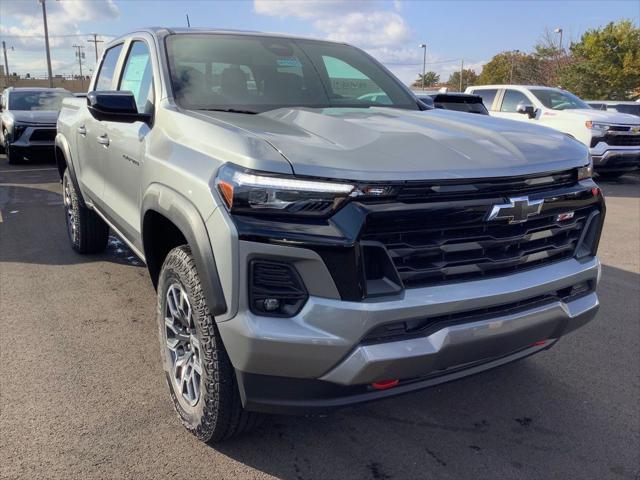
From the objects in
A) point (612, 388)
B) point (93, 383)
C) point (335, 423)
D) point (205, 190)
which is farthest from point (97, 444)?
point (612, 388)

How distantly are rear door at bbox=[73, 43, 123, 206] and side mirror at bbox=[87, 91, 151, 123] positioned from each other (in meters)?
0.94

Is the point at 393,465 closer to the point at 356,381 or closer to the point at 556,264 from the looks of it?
the point at 356,381

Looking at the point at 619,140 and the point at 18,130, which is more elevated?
the point at 18,130

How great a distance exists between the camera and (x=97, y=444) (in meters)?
2.65

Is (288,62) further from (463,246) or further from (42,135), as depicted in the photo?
(42,135)

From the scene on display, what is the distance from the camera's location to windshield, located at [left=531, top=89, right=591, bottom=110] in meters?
12.1

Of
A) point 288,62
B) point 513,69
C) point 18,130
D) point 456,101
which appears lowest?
point 18,130

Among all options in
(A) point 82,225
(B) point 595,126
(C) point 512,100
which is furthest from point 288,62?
(C) point 512,100

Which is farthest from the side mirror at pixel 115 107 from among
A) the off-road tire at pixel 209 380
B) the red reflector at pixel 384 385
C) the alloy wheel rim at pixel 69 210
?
the alloy wheel rim at pixel 69 210

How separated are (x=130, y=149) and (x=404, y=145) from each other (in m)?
1.78

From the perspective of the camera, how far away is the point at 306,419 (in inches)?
115

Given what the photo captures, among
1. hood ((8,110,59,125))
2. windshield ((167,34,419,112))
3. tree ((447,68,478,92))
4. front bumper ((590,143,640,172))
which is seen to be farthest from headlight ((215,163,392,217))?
tree ((447,68,478,92))

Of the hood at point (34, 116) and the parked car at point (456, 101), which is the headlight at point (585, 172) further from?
the hood at point (34, 116)

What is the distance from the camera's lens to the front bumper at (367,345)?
6.59ft
